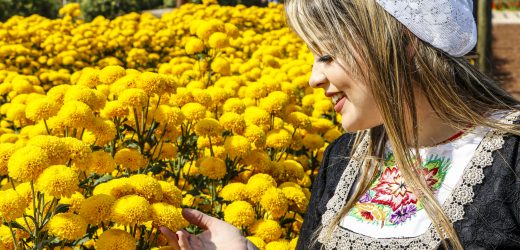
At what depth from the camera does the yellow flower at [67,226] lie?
1621 mm

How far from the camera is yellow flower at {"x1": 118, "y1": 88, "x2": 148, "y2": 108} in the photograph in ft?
7.36

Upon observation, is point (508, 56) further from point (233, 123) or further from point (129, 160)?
point (129, 160)

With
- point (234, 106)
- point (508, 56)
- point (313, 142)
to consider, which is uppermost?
point (234, 106)

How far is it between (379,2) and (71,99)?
3.35 feet

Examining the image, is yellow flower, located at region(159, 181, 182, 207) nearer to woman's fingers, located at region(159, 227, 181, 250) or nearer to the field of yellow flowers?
the field of yellow flowers

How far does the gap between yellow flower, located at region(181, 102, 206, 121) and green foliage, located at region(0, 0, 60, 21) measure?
10022mm

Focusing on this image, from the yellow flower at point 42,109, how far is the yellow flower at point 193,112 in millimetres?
458

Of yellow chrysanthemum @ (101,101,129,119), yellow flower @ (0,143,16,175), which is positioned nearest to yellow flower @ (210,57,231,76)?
yellow chrysanthemum @ (101,101,129,119)

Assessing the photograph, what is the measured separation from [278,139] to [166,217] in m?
1.03

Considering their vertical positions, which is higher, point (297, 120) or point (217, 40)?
point (217, 40)

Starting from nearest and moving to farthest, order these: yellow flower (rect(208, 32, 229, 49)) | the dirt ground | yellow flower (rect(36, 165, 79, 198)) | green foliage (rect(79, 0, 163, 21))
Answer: yellow flower (rect(36, 165, 79, 198)) < yellow flower (rect(208, 32, 229, 49)) < the dirt ground < green foliage (rect(79, 0, 163, 21))

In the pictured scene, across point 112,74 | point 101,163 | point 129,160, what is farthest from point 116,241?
point 112,74

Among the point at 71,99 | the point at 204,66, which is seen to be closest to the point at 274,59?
the point at 204,66

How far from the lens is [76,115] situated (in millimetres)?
2031
